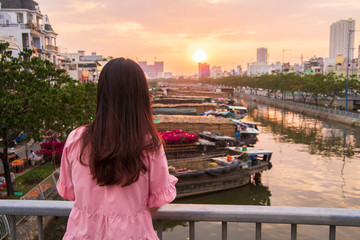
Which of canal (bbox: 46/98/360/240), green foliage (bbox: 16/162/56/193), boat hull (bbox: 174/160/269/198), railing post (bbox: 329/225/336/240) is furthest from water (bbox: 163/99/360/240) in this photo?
railing post (bbox: 329/225/336/240)

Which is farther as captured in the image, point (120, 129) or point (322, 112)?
point (322, 112)

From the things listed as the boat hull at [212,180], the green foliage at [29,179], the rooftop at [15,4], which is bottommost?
the boat hull at [212,180]

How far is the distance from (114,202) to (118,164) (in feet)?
0.79

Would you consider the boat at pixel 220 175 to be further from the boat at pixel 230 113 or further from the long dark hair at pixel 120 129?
the boat at pixel 230 113

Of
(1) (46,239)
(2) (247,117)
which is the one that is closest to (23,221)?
(1) (46,239)

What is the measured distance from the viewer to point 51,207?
2.42 m

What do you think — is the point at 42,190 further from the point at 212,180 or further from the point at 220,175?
the point at 220,175

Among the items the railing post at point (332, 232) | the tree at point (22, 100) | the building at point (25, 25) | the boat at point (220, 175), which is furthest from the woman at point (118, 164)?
the building at point (25, 25)

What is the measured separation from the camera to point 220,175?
18000mm

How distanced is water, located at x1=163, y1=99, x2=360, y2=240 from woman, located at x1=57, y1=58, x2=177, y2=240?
11.7 meters

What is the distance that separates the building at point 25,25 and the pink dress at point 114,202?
3737 cm

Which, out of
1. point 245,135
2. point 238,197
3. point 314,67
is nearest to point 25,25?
point 245,135

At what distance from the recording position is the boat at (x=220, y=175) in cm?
1708

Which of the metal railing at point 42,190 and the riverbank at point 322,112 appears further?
the riverbank at point 322,112
